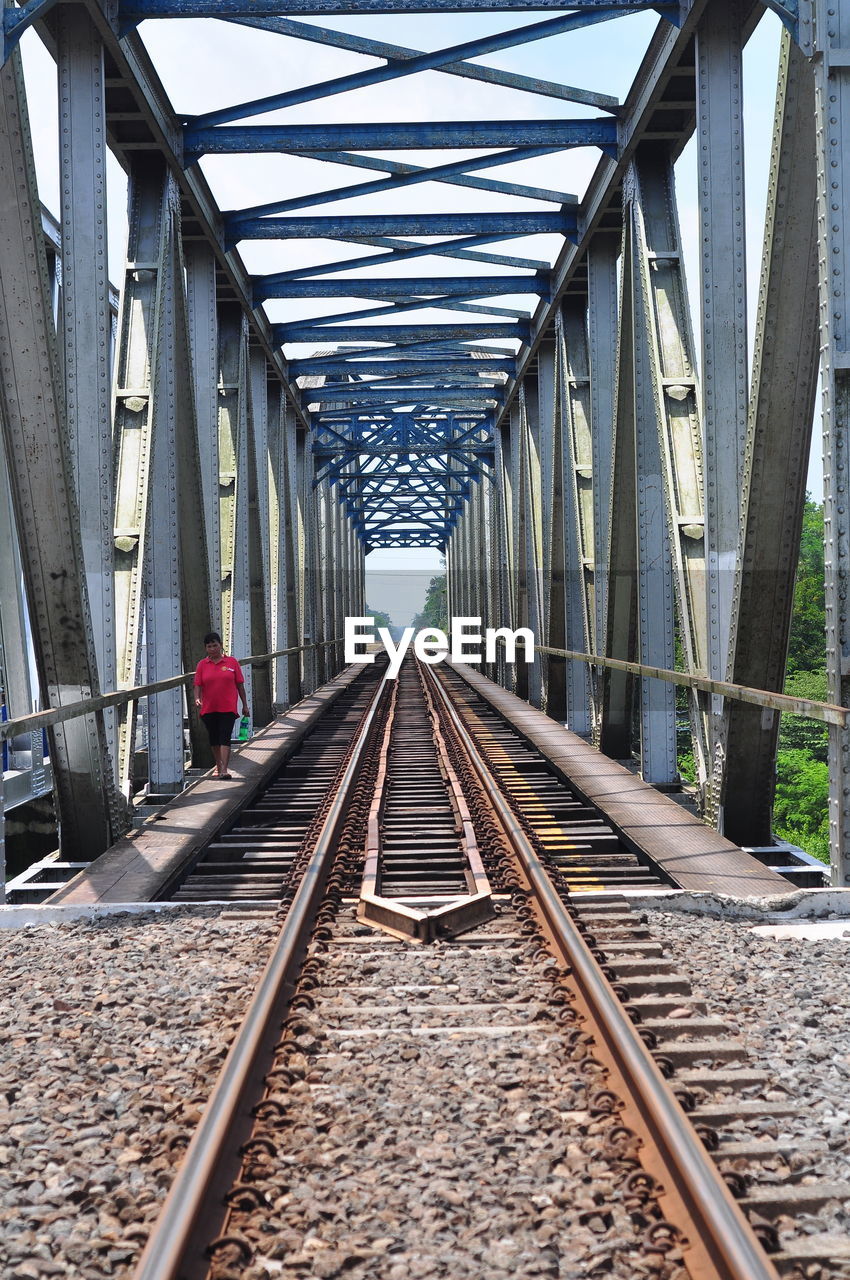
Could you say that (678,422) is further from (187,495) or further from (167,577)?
(187,495)

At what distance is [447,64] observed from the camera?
10766 mm

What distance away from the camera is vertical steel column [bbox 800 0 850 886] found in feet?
19.2

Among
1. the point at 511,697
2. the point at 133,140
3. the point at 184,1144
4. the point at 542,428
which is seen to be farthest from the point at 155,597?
the point at 511,697

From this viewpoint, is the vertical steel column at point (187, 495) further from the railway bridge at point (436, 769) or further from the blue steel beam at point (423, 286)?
the blue steel beam at point (423, 286)

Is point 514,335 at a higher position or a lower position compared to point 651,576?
higher

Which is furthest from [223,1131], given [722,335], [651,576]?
[651,576]

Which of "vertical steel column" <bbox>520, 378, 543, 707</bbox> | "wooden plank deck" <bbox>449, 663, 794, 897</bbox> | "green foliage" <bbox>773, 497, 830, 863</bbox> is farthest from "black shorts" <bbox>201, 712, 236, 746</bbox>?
"green foliage" <bbox>773, 497, 830, 863</bbox>

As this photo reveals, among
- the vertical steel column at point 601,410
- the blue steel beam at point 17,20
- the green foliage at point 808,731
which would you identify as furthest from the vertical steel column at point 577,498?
the green foliage at point 808,731

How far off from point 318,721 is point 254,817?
9.26 m

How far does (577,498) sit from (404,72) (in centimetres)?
564

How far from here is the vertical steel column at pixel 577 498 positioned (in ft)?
47.5

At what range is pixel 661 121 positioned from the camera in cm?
1098

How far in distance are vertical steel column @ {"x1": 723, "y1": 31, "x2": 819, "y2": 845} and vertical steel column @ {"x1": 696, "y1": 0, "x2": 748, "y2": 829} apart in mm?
532

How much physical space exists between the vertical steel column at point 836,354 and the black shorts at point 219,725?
6.12 meters
